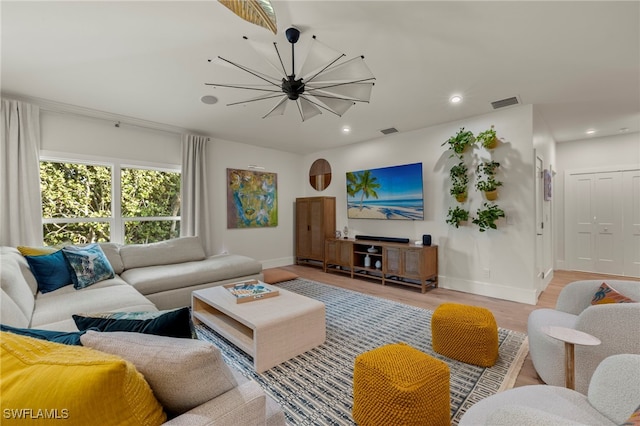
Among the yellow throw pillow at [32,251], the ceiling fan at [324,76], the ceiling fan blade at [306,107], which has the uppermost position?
the ceiling fan at [324,76]

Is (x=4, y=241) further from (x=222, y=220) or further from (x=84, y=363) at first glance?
(x=84, y=363)

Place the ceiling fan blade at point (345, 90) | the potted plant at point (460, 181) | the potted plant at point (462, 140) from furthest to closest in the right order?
1. the potted plant at point (460, 181)
2. the potted plant at point (462, 140)
3. the ceiling fan blade at point (345, 90)

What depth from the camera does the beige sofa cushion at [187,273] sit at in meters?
3.06

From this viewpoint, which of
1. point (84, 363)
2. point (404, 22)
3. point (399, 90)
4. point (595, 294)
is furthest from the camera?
point (399, 90)

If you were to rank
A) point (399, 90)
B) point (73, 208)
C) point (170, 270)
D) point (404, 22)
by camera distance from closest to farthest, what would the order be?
point (404, 22), point (399, 90), point (170, 270), point (73, 208)

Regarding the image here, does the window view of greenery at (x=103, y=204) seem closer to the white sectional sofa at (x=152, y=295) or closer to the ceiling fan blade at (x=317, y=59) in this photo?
the white sectional sofa at (x=152, y=295)

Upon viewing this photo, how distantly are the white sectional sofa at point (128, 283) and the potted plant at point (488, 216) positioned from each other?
3205mm

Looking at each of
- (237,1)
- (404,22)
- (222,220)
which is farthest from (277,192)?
(237,1)

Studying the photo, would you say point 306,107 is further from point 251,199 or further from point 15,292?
point 251,199

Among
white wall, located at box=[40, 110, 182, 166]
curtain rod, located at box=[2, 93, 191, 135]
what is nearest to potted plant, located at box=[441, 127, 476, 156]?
curtain rod, located at box=[2, 93, 191, 135]

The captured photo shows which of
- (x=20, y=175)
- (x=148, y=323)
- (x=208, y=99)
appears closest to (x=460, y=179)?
(x=208, y=99)

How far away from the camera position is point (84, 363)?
66 centimetres

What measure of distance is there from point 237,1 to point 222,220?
4.24 m

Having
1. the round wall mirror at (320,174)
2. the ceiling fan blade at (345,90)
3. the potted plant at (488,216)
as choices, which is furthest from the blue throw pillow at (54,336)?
the round wall mirror at (320,174)
